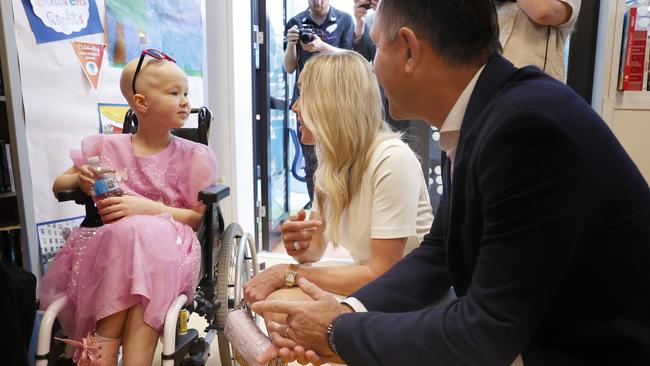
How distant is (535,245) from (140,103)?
1.34 m

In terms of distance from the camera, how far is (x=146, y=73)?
5.02 feet

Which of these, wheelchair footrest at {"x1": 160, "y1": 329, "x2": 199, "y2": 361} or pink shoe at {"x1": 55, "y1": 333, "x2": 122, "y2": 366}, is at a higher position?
pink shoe at {"x1": 55, "y1": 333, "x2": 122, "y2": 366}

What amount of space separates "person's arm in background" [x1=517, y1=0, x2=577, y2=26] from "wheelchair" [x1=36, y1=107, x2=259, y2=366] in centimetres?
124

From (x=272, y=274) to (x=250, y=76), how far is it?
87.8 inches

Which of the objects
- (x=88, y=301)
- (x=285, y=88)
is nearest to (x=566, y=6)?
(x=88, y=301)

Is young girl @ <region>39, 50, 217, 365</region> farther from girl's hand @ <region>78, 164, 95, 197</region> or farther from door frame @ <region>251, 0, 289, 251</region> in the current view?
door frame @ <region>251, 0, 289, 251</region>

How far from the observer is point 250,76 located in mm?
3180

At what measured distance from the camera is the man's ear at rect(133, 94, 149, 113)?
4.97ft

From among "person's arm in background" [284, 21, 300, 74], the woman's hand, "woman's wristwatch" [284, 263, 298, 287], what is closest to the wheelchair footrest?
the woman's hand

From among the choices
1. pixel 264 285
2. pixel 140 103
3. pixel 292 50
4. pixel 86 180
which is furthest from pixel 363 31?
pixel 264 285

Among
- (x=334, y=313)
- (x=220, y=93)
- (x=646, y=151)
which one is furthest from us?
(x=220, y=93)

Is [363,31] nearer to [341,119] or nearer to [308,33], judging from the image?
[308,33]

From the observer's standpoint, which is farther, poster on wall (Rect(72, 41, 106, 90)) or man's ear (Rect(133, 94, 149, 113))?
poster on wall (Rect(72, 41, 106, 90))

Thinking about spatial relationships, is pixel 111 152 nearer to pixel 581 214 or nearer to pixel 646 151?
pixel 581 214
